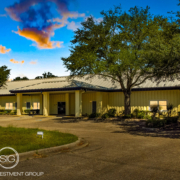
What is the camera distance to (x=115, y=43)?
21.4 m

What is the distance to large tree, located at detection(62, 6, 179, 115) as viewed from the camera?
786 inches

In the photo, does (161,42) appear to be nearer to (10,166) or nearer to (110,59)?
(110,59)

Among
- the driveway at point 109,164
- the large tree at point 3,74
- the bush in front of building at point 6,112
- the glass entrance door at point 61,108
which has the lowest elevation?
the driveway at point 109,164

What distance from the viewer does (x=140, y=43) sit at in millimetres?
21125

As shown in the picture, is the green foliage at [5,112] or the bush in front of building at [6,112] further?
the green foliage at [5,112]

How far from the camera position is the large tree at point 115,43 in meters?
20.0

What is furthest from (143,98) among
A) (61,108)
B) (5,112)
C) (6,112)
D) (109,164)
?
(5,112)

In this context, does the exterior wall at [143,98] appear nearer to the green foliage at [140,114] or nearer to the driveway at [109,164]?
the green foliage at [140,114]

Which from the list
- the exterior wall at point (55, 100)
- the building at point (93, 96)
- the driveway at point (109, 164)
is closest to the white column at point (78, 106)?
the building at point (93, 96)

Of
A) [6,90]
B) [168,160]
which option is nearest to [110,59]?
[168,160]

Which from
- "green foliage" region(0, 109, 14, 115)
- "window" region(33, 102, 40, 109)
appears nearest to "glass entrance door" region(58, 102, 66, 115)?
"window" region(33, 102, 40, 109)

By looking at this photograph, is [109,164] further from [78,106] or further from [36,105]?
[36,105]

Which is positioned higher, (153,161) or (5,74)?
(5,74)

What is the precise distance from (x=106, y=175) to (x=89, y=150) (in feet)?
10.2
